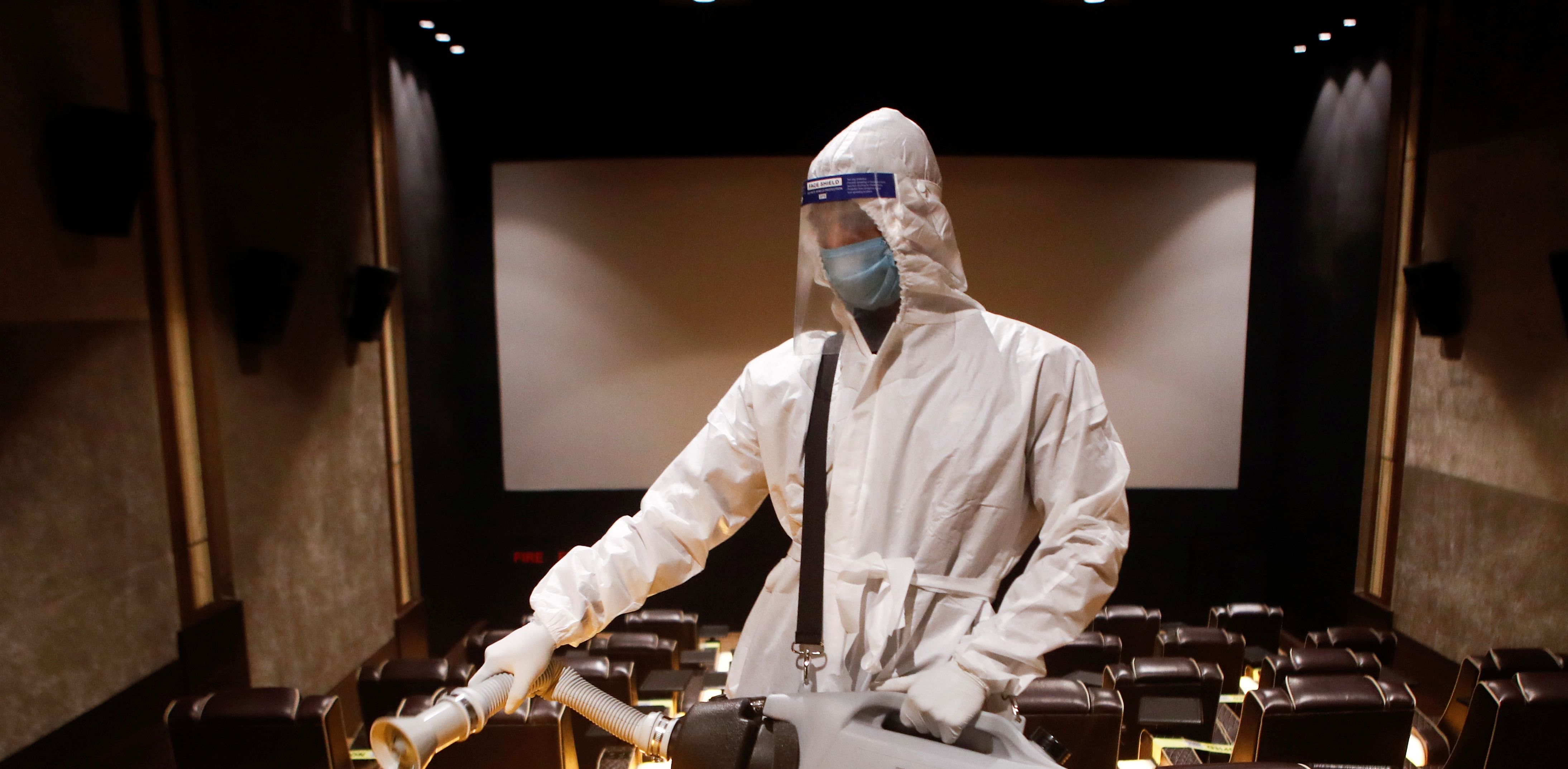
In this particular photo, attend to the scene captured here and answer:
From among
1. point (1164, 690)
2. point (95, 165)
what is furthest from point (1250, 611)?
point (95, 165)

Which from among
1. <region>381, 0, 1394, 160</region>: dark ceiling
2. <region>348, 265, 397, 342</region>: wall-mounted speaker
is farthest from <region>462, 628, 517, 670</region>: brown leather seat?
<region>381, 0, 1394, 160</region>: dark ceiling

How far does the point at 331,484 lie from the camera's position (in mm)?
3947

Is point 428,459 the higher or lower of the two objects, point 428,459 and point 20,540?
the lower

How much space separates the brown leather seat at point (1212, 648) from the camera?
10.4ft

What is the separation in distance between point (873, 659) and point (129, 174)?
2.90 meters

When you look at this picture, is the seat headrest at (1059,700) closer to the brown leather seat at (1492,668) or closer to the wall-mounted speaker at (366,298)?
the brown leather seat at (1492,668)

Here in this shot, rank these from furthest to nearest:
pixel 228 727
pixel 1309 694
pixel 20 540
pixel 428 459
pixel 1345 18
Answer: pixel 428 459 < pixel 1345 18 < pixel 20 540 < pixel 1309 694 < pixel 228 727

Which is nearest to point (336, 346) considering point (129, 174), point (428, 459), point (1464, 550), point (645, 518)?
point (428, 459)

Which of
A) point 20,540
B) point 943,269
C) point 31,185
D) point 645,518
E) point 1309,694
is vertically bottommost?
point 1309,694

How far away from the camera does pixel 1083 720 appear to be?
1.99 meters

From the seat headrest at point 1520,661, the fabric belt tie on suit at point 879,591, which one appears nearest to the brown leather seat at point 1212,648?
the seat headrest at point 1520,661

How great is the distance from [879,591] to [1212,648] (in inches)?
114

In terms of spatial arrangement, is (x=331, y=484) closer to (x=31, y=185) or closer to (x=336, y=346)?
(x=336, y=346)

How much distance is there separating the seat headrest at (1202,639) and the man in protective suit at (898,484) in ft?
8.21
